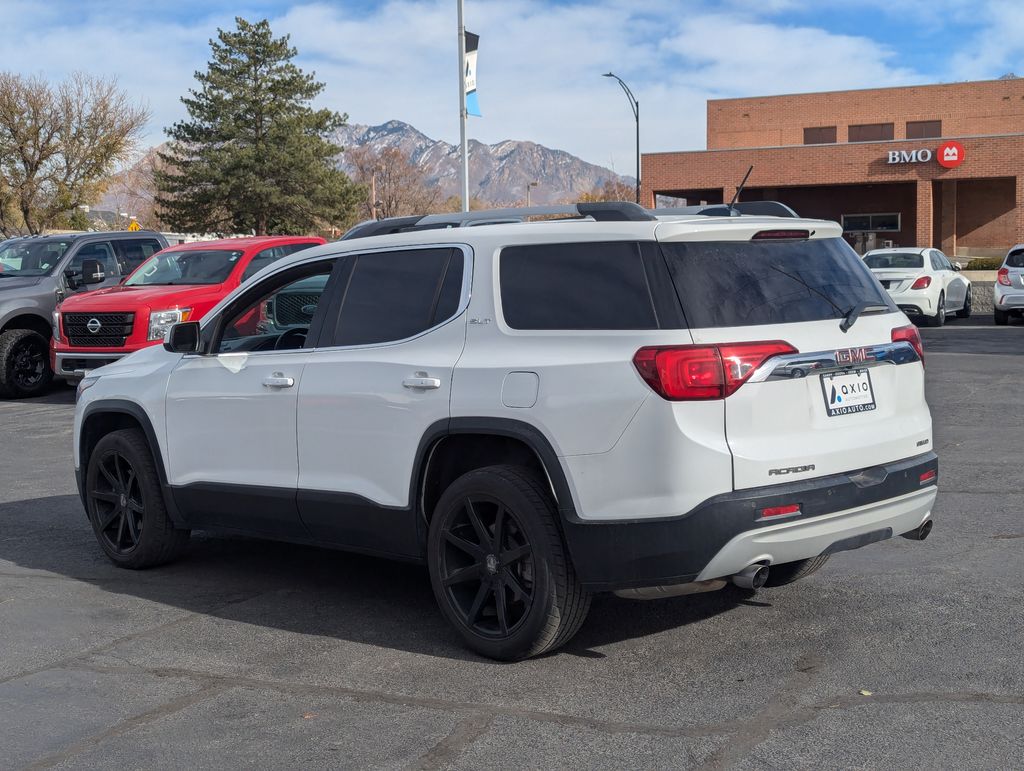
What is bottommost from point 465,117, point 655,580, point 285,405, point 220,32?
point 655,580

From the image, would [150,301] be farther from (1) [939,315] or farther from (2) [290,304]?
(1) [939,315]

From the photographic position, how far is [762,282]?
4.97 m

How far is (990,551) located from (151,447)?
4.69 metres

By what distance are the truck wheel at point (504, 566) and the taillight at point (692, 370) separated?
0.72m

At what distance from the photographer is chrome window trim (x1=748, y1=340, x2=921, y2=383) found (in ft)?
15.6

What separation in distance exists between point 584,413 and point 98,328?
37.4 ft

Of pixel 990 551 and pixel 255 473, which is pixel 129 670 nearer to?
pixel 255 473

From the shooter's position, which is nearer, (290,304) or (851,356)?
(851,356)

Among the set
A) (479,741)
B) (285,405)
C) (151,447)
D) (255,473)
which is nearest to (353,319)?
(285,405)

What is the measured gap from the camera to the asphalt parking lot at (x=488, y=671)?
4176 millimetres

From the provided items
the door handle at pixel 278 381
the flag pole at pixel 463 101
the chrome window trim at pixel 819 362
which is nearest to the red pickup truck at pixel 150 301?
the door handle at pixel 278 381

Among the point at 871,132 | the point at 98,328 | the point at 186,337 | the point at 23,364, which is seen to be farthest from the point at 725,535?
the point at 871,132

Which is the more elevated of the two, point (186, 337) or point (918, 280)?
point (918, 280)

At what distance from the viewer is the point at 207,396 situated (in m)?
6.38
